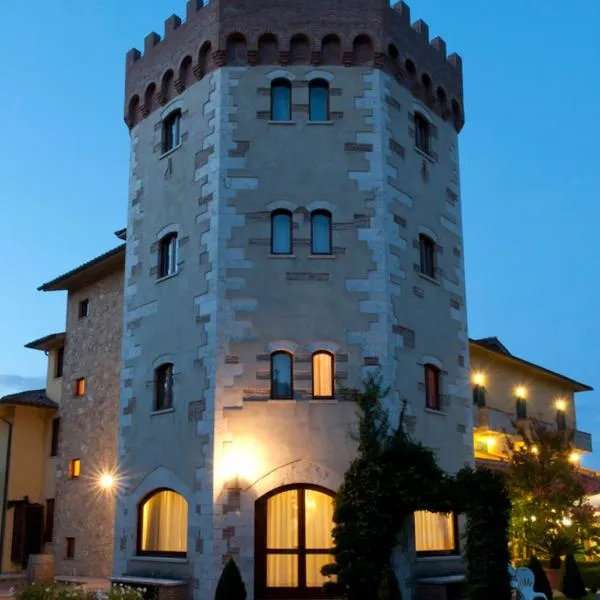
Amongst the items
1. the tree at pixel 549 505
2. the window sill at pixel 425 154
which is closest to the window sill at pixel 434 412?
the tree at pixel 549 505

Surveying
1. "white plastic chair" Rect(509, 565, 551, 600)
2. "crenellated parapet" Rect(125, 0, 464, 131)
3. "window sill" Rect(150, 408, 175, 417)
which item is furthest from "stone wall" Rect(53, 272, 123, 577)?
"white plastic chair" Rect(509, 565, 551, 600)

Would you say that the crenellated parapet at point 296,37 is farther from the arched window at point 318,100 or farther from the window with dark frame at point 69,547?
the window with dark frame at point 69,547

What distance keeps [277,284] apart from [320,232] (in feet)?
5.46

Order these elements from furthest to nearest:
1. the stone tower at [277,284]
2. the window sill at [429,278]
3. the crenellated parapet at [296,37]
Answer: the crenellated parapet at [296,37]
the window sill at [429,278]
the stone tower at [277,284]

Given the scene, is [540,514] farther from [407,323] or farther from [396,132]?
[396,132]

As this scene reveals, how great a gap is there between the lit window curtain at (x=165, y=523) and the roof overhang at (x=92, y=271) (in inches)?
346

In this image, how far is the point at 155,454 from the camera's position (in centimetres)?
1975

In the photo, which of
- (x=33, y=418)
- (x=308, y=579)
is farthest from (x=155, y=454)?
(x=33, y=418)

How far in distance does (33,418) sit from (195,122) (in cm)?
1486

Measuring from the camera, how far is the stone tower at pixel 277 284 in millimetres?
18125

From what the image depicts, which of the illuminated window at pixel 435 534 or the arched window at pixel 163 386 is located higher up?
the arched window at pixel 163 386

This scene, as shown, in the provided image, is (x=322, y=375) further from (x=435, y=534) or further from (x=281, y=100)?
(x=281, y=100)

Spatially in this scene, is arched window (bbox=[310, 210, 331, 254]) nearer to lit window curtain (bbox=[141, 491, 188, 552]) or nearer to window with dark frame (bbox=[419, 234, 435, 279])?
window with dark frame (bbox=[419, 234, 435, 279])

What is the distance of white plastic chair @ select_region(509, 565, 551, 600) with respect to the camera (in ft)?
58.7
